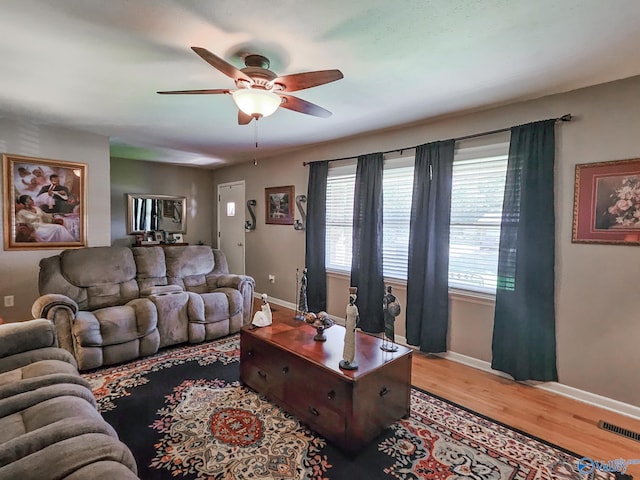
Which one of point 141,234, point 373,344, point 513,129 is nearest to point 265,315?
point 373,344

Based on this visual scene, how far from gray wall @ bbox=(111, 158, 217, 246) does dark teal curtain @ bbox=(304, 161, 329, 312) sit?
304 centimetres

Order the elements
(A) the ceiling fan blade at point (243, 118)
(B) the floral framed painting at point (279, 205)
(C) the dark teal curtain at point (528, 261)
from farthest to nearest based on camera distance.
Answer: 1. (B) the floral framed painting at point (279, 205)
2. (C) the dark teal curtain at point (528, 261)
3. (A) the ceiling fan blade at point (243, 118)

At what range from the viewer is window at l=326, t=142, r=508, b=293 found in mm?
2885

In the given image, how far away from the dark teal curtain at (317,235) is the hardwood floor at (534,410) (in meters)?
1.63

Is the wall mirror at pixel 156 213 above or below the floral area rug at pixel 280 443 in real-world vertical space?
above

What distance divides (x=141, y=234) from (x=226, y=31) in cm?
502

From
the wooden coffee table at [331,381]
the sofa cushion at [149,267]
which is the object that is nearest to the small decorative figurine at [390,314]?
the wooden coffee table at [331,381]

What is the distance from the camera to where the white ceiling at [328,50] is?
5.21ft

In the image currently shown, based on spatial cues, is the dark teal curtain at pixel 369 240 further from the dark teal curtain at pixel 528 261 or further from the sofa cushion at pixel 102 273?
the sofa cushion at pixel 102 273

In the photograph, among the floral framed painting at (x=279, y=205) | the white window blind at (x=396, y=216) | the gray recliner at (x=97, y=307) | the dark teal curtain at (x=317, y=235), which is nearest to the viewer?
the gray recliner at (x=97, y=307)

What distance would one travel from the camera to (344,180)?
4.14m

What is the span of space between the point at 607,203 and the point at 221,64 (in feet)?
9.07

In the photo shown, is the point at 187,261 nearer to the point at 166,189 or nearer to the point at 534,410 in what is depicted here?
the point at 166,189

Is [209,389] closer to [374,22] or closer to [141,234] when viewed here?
[374,22]
